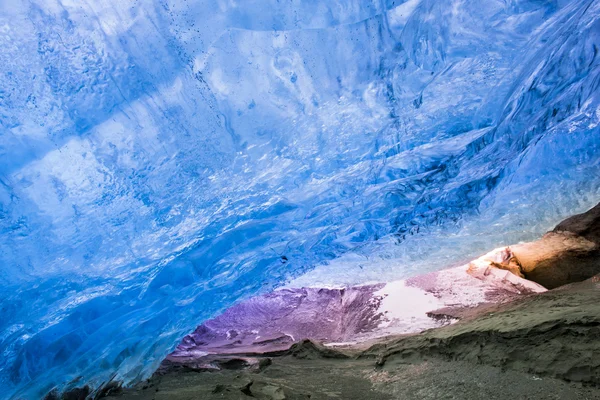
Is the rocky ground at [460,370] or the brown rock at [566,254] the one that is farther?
the brown rock at [566,254]

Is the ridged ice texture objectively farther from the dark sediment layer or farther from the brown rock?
the brown rock

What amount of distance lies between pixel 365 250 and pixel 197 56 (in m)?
4.54

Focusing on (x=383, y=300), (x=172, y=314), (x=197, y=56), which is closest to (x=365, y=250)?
(x=383, y=300)

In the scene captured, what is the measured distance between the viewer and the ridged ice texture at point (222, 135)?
4.06m

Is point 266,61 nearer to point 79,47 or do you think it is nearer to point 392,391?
point 79,47

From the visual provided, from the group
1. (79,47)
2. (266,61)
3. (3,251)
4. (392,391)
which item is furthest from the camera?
(3,251)

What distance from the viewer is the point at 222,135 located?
4.68 m

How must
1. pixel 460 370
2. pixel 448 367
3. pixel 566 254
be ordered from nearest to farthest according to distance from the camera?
pixel 460 370, pixel 448 367, pixel 566 254

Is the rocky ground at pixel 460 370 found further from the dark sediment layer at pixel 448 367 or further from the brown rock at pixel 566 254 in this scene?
the brown rock at pixel 566 254

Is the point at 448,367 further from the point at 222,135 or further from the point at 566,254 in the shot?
the point at 566,254

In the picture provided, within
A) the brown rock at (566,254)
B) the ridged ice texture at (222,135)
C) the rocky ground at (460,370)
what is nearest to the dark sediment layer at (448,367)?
the rocky ground at (460,370)

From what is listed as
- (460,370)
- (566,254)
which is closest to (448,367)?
(460,370)

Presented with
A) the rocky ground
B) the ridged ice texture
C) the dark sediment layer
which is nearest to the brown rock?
the dark sediment layer

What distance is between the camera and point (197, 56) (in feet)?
14.3
